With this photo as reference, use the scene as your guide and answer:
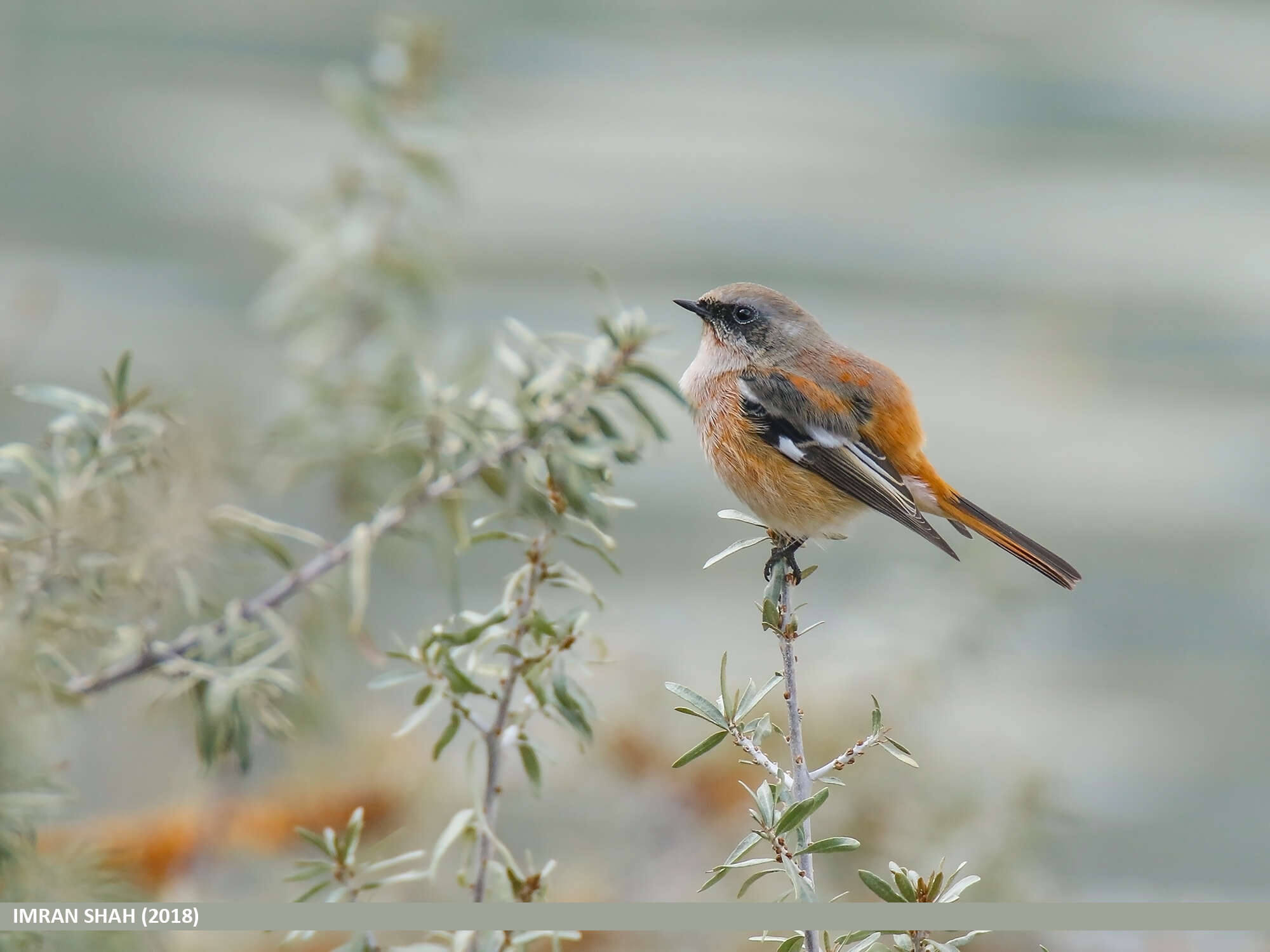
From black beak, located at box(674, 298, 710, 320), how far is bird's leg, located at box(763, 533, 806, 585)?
292 millimetres

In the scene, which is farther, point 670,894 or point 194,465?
→ point 670,894

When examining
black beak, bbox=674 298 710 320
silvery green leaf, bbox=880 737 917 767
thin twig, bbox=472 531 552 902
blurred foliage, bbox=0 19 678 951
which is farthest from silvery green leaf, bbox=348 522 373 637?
black beak, bbox=674 298 710 320

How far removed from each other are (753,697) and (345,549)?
0.33 meters

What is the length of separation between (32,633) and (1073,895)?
53.9 inches

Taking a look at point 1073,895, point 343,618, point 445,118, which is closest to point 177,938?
point 343,618

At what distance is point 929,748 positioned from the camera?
147 cm

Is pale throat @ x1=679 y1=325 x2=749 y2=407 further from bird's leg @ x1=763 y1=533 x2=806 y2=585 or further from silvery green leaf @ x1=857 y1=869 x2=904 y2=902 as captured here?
silvery green leaf @ x1=857 y1=869 x2=904 y2=902

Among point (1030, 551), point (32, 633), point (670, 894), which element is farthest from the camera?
point (670, 894)

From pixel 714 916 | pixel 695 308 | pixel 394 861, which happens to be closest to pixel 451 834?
pixel 394 861

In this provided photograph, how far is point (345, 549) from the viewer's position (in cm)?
81

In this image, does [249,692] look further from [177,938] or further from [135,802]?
[135,802]

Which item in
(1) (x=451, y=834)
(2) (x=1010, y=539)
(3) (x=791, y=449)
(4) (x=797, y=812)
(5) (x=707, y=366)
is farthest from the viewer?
(5) (x=707, y=366)

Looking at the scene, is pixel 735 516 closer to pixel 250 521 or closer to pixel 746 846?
pixel 746 846

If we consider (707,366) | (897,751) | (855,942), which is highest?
(707,366)
